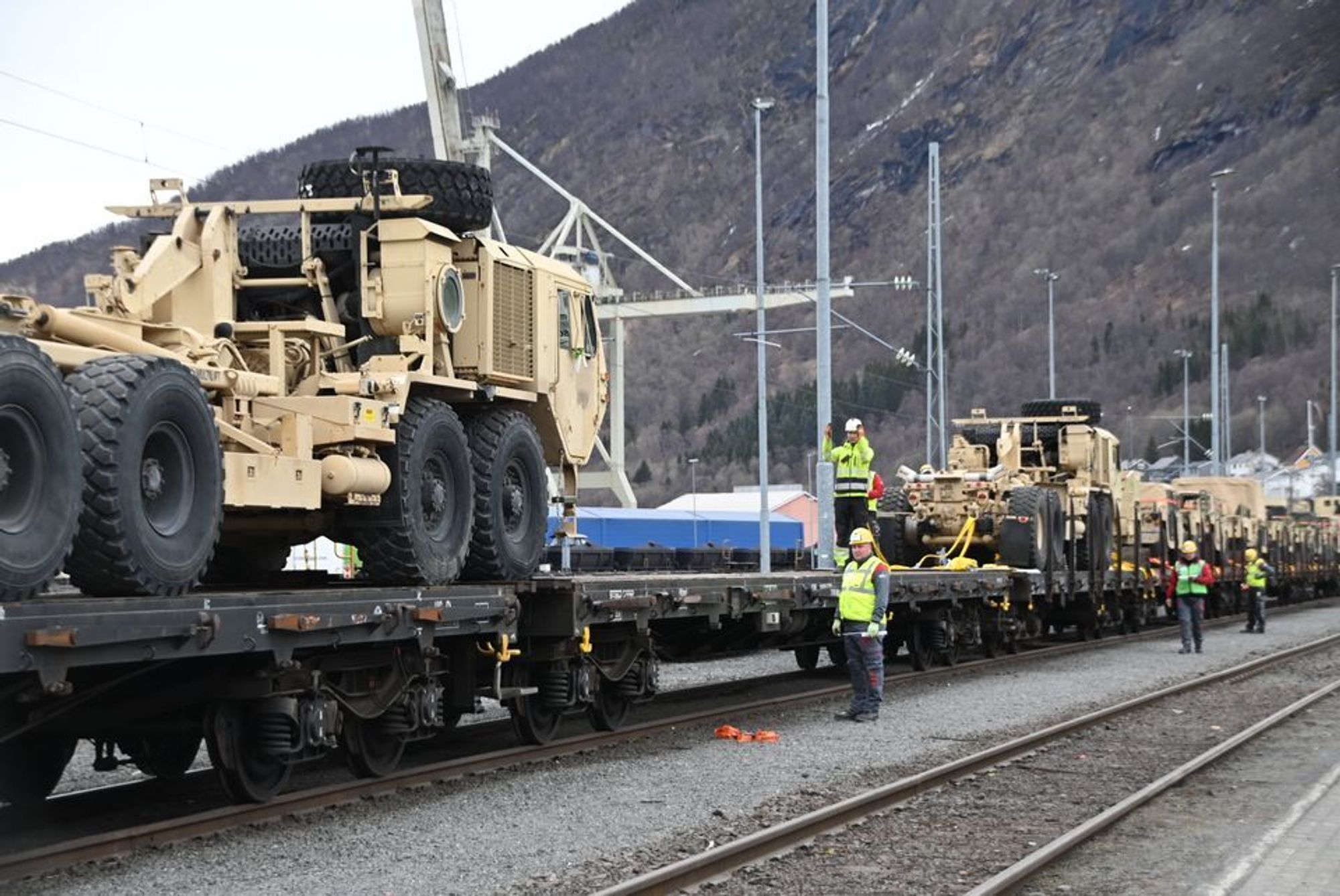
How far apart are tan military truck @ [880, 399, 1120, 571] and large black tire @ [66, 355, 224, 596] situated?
58.5ft

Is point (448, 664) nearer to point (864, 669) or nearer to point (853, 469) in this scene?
point (864, 669)

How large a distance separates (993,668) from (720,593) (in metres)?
8.65

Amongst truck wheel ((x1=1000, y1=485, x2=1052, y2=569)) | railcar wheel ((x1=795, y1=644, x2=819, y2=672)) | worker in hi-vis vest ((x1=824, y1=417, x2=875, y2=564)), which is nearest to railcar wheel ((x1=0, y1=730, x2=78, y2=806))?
worker in hi-vis vest ((x1=824, y1=417, x2=875, y2=564))

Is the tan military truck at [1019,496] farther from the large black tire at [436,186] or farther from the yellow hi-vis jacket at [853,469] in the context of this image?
the large black tire at [436,186]

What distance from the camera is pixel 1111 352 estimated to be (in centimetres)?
14288

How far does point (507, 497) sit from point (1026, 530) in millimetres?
13557

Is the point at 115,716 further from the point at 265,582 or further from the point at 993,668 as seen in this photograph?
the point at 993,668

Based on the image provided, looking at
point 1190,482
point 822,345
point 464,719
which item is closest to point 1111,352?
point 1190,482

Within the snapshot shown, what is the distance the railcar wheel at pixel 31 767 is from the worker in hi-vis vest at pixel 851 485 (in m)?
10.5

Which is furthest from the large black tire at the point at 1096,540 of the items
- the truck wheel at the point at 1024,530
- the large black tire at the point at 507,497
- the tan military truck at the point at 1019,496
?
the large black tire at the point at 507,497

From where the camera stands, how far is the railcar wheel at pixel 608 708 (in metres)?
15.3

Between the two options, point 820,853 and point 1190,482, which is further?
point 1190,482

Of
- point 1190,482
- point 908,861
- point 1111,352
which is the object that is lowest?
point 908,861

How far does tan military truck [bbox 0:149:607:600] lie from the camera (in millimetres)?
8594
